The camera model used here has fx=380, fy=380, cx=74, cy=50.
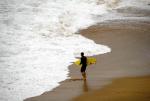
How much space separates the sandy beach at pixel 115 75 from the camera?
15099 mm

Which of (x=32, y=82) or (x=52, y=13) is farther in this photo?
(x=52, y=13)

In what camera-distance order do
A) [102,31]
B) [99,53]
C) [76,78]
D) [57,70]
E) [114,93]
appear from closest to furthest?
1. [114,93]
2. [76,78]
3. [57,70]
4. [99,53]
5. [102,31]

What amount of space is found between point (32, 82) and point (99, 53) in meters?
5.98

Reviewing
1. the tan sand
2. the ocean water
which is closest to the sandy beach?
the tan sand

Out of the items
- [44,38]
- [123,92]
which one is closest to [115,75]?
[123,92]

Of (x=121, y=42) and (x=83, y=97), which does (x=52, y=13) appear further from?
(x=83, y=97)

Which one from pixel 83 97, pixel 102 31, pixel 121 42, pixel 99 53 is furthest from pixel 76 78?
pixel 102 31

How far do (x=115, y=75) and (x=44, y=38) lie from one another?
12.2 meters

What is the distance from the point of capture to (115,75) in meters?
17.9

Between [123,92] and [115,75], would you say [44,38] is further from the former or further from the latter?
[123,92]

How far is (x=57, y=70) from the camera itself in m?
19.7

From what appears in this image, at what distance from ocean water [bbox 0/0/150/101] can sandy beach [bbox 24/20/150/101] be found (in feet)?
2.56

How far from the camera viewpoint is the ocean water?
18.2 meters

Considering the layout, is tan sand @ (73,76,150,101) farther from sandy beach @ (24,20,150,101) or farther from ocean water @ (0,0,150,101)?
ocean water @ (0,0,150,101)
